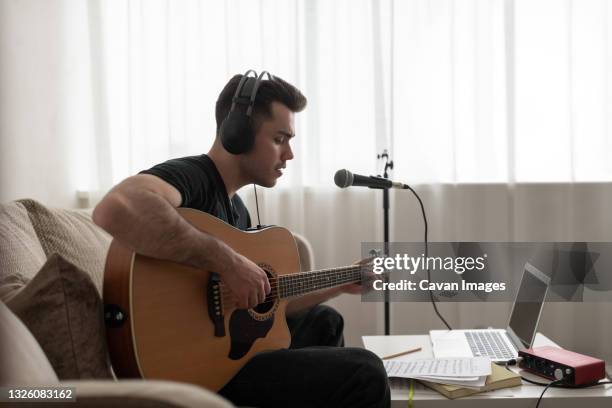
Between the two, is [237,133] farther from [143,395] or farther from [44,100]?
[44,100]

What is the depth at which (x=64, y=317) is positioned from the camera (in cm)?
100

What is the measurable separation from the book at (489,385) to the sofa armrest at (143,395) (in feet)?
2.59

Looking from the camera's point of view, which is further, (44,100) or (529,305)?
(44,100)

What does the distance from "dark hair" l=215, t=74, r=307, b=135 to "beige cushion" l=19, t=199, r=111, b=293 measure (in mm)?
503

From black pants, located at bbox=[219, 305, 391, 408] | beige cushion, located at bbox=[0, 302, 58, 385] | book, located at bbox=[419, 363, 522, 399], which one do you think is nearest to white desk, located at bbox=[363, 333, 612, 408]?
book, located at bbox=[419, 363, 522, 399]

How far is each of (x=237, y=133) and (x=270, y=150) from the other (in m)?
0.15

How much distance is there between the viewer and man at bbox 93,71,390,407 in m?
1.16

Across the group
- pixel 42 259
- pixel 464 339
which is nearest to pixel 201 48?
pixel 42 259

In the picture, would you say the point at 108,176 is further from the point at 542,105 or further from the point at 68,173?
the point at 542,105

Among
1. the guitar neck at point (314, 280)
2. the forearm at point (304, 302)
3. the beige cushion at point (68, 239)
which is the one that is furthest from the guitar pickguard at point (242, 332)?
the beige cushion at point (68, 239)

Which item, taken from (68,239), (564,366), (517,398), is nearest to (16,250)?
(68,239)

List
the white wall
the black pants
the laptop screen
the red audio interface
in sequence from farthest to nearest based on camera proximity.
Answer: the white wall, the laptop screen, the red audio interface, the black pants

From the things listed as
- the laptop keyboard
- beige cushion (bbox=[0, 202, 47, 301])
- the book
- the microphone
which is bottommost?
the laptop keyboard

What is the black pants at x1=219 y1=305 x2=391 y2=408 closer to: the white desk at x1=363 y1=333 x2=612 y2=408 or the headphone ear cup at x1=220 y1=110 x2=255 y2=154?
the white desk at x1=363 y1=333 x2=612 y2=408
